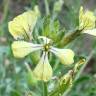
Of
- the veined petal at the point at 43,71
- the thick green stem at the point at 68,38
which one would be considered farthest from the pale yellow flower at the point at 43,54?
the thick green stem at the point at 68,38

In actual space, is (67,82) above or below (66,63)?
below

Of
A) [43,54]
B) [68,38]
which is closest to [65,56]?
[43,54]

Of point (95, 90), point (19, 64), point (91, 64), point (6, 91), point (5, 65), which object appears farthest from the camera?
point (91, 64)

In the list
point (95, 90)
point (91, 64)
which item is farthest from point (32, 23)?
point (91, 64)

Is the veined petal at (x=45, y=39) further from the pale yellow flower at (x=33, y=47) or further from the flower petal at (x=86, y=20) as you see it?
the flower petal at (x=86, y=20)

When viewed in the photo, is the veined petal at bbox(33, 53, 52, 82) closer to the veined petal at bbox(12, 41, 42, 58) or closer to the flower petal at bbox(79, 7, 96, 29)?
the veined petal at bbox(12, 41, 42, 58)

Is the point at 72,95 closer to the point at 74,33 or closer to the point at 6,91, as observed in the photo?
the point at 6,91
